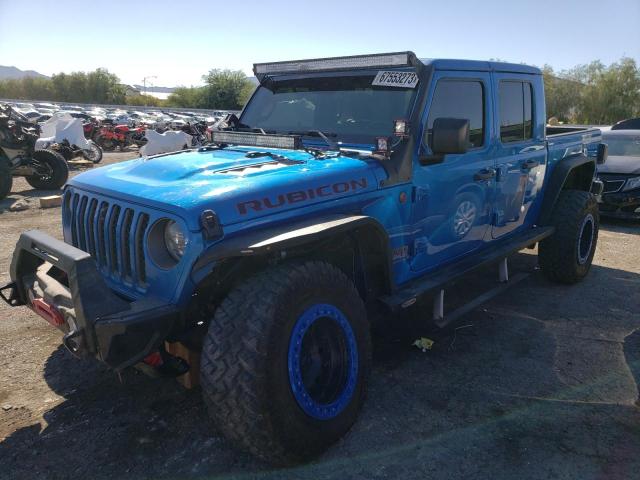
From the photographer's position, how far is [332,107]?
3730 millimetres

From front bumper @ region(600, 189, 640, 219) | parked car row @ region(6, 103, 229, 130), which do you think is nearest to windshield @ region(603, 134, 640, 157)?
front bumper @ region(600, 189, 640, 219)

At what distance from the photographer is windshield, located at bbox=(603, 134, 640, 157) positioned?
945cm

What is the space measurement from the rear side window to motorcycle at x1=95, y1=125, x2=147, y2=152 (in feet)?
65.7

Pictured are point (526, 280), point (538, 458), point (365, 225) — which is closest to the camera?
point (538, 458)

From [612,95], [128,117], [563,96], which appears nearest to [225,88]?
[128,117]

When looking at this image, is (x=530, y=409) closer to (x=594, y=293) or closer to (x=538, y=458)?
(x=538, y=458)

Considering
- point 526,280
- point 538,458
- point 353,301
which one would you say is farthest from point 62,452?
point 526,280

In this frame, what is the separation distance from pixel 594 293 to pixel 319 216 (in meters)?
3.78

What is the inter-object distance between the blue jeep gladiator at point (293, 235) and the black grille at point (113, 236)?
0.04 feet

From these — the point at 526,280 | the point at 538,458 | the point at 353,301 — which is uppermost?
the point at 353,301

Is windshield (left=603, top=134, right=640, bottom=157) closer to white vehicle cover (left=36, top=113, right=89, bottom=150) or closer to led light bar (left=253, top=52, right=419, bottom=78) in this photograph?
led light bar (left=253, top=52, right=419, bottom=78)

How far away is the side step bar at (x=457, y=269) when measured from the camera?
324 centimetres

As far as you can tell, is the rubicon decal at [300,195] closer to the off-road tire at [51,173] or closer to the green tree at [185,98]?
the off-road tire at [51,173]

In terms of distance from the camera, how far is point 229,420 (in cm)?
235
